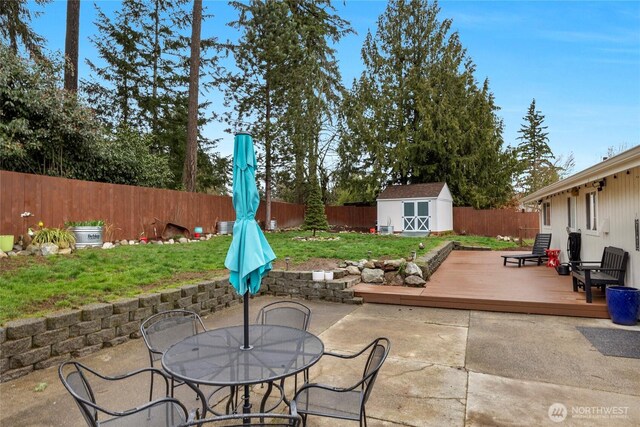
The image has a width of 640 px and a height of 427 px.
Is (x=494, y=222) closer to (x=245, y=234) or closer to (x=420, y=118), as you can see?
(x=420, y=118)

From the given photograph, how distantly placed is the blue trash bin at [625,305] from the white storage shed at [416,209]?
13.3m

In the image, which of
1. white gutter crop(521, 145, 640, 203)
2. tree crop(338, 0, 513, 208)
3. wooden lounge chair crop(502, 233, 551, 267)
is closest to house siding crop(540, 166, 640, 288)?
white gutter crop(521, 145, 640, 203)

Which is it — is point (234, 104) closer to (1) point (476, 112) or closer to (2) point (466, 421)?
(1) point (476, 112)

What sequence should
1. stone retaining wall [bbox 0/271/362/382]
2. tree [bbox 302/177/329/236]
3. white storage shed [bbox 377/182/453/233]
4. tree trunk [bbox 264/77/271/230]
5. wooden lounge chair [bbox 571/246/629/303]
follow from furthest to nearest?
tree trunk [bbox 264/77/271/230], white storage shed [bbox 377/182/453/233], tree [bbox 302/177/329/236], wooden lounge chair [bbox 571/246/629/303], stone retaining wall [bbox 0/271/362/382]

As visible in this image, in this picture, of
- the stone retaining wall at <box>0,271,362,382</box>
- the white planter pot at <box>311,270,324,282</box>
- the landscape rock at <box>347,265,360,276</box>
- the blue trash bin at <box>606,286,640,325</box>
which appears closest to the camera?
the stone retaining wall at <box>0,271,362,382</box>

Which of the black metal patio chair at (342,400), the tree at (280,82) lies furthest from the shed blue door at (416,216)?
the black metal patio chair at (342,400)

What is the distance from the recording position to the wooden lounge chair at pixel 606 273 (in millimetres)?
5164

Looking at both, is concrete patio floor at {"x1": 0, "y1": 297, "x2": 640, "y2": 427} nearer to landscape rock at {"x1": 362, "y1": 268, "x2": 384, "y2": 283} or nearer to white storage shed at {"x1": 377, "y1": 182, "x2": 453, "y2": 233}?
landscape rock at {"x1": 362, "y1": 268, "x2": 384, "y2": 283}

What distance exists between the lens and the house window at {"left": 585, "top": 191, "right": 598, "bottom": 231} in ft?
21.9

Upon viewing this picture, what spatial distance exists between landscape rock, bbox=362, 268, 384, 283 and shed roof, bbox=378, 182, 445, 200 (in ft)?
39.6

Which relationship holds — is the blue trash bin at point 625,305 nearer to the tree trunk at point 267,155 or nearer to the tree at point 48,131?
the tree at point 48,131

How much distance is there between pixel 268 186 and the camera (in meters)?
18.5

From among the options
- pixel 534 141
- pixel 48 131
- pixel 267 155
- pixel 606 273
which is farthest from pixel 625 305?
pixel 534 141

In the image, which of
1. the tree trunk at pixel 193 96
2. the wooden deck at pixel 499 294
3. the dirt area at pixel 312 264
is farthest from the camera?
the tree trunk at pixel 193 96
